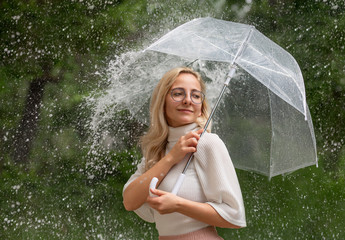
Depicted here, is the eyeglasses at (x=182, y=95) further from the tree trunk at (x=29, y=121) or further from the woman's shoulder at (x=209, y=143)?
the tree trunk at (x=29, y=121)

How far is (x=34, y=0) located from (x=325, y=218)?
3244 millimetres

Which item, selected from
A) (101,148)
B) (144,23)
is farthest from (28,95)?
(144,23)

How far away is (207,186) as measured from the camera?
5.00ft

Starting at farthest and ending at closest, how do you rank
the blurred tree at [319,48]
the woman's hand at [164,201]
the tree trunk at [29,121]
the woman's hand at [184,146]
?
the blurred tree at [319,48] → the tree trunk at [29,121] → the woman's hand at [184,146] → the woman's hand at [164,201]

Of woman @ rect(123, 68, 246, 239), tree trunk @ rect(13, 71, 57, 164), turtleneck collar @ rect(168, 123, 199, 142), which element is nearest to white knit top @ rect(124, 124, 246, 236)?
woman @ rect(123, 68, 246, 239)

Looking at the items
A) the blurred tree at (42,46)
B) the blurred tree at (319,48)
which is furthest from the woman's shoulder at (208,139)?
Answer: the blurred tree at (319,48)

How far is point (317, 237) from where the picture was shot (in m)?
3.91

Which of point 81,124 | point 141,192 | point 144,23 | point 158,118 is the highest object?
point 158,118

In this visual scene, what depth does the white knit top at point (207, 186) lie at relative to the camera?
149cm

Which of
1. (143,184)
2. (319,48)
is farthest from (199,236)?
(319,48)

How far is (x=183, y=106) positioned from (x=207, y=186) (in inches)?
13.0

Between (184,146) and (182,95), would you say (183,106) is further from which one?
(184,146)

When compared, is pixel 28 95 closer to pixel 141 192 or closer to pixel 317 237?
pixel 141 192

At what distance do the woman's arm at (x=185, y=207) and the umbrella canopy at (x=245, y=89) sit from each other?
524 millimetres
